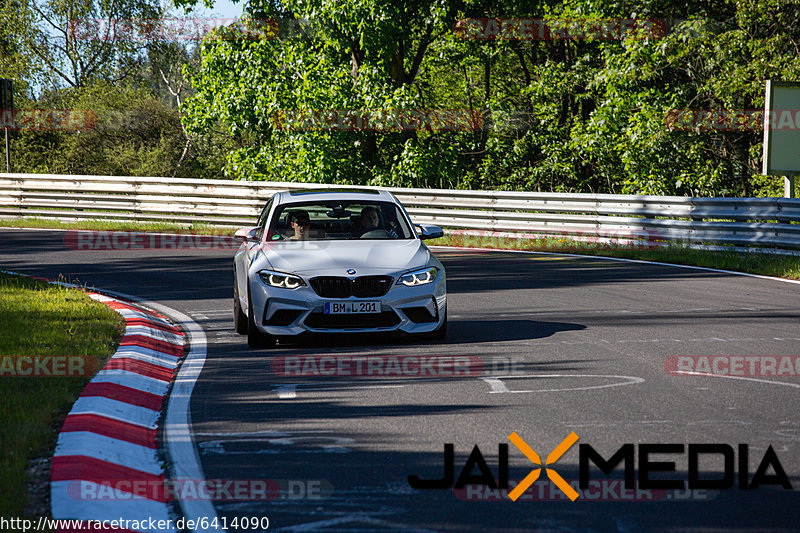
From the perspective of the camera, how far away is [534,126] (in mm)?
30281

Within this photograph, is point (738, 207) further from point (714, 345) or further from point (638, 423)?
point (638, 423)

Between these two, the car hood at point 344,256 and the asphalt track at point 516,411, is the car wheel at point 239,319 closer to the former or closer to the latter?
the asphalt track at point 516,411

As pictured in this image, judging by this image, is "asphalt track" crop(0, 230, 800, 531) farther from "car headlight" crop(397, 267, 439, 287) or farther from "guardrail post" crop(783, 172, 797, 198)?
"guardrail post" crop(783, 172, 797, 198)

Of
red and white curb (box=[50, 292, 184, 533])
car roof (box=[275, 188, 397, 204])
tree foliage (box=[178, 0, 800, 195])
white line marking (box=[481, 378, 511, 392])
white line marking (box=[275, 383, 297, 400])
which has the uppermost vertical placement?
tree foliage (box=[178, 0, 800, 195])

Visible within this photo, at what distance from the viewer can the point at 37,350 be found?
833 cm

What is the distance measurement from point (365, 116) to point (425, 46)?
3734mm

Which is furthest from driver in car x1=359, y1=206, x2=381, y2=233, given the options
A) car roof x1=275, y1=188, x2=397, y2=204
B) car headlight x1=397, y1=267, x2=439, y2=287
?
car headlight x1=397, y1=267, x2=439, y2=287

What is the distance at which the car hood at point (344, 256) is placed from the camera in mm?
9172

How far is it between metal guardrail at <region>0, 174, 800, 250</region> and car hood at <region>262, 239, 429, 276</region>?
9526mm

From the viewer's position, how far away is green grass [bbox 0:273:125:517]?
17.2 ft

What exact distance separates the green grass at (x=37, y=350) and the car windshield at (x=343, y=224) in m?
1.93

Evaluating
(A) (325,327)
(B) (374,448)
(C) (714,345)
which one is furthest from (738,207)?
(B) (374,448)

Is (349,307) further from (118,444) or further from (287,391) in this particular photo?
(118,444)

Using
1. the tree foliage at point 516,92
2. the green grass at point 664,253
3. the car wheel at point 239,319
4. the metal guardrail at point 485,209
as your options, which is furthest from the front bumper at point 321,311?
the tree foliage at point 516,92
